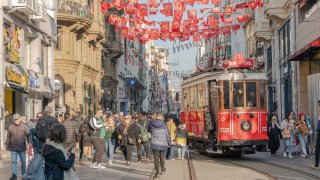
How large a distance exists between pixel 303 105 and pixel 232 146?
13.3m

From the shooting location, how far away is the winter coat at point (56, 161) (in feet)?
24.7

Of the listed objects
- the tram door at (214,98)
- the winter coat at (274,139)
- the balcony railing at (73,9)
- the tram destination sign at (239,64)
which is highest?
the balcony railing at (73,9)

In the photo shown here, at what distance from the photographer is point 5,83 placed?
75.5ft

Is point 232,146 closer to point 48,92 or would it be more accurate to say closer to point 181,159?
point 181,159

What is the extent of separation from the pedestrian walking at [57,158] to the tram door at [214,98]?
13.9 meters

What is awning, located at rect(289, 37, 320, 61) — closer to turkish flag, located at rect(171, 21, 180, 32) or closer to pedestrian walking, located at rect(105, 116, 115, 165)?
turkish flag, located at rect(171, 21, 180, 32)

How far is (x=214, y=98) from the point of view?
70.8 ft

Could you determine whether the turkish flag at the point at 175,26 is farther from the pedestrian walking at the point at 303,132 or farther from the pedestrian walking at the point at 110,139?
the pedestrian walking at the point at 303,132

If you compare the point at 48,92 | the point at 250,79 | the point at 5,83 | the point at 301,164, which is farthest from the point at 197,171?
the point at 48,92

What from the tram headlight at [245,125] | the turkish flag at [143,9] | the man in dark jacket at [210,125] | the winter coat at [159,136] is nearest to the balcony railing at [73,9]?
the turkish flag at [143,9]

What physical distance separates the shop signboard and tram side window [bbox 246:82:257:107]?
30.0 ft

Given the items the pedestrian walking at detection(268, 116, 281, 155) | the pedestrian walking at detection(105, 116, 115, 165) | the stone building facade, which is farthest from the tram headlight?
the stone building facade

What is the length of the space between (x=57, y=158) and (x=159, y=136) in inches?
327

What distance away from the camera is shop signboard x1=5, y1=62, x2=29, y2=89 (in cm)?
2362
